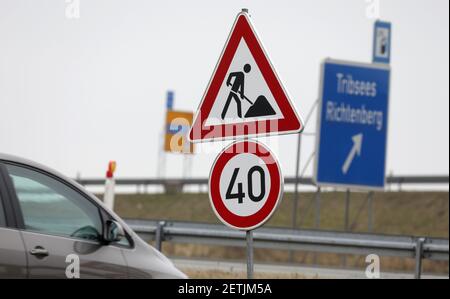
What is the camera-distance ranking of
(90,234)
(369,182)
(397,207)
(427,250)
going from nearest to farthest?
(90,234) < (427,250) < (369,182) < (397,207)

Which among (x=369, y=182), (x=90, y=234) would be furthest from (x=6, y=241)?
(x=369, y=182)

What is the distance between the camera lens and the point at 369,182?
24.6 m

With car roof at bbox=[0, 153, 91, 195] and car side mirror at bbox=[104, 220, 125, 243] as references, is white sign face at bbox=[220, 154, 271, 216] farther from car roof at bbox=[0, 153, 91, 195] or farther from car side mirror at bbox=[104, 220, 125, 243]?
car roof at bbox=[0, 153, 91, 195]

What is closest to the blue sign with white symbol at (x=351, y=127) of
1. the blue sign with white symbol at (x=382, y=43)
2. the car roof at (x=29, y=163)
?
the blue sign with white symbol at (x=382, y=43)

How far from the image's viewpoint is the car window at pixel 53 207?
7.95 metres

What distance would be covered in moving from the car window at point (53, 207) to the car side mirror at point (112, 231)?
0.06m

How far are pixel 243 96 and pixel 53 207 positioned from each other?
157 cm

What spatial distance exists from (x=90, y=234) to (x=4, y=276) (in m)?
0.93

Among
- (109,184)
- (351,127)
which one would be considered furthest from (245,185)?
(351,127)

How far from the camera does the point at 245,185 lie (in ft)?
27.3

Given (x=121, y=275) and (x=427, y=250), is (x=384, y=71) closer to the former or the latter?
(x=427, y=250)

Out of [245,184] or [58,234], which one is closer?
[58,234]

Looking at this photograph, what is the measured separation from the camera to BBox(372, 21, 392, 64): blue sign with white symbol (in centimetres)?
2600

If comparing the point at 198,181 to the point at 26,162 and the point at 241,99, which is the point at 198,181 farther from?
the point at 26,162
